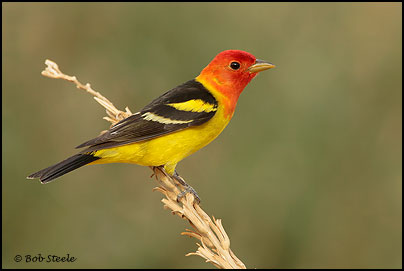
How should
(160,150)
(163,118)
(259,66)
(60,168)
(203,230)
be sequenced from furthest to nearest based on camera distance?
(259,66), (163,118), (160,150), (60,168), (203,230)

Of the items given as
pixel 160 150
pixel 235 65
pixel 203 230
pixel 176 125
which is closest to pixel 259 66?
pixel 235 65

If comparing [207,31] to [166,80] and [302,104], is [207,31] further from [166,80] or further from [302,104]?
[302,104]

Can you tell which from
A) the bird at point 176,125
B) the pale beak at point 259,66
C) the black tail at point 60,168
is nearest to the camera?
the black tail at point 60,168

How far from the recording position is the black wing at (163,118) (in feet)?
12.7

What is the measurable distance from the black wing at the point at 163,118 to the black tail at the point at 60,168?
0.10m

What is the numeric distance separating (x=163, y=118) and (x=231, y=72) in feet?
2.68

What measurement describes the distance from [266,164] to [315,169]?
0.55m

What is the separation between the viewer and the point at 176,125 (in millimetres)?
4078

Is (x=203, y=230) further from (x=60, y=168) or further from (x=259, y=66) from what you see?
(x=259, y=66)

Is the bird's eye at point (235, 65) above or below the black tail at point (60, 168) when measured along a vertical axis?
above

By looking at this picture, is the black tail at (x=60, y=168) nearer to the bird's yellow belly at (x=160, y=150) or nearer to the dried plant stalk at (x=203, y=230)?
the bird's yellow belly at (x=160, y=150)

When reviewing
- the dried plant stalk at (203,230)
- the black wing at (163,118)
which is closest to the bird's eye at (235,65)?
the black wing at (163,118)

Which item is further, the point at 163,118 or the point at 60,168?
the point at 163,118

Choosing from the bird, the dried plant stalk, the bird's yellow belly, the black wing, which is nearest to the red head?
the bird
